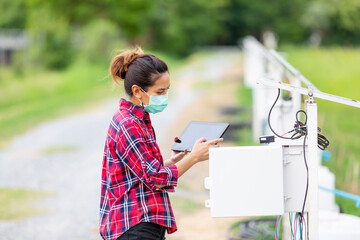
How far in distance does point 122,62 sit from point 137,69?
0.10m

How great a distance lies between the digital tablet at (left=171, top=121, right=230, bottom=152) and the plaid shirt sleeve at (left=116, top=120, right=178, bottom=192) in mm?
265

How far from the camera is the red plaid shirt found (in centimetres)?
308

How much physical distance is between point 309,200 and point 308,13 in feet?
182

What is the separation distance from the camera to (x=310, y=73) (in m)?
16.9

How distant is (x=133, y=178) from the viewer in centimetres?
314

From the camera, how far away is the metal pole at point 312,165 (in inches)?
120

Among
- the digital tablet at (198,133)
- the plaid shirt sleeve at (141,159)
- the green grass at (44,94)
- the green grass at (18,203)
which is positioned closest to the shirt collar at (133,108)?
the plaid shirt sleeve at (141,159)

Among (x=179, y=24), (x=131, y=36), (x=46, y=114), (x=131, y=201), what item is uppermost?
(x=179, y=24)

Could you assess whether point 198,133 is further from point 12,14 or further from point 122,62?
point 12,14

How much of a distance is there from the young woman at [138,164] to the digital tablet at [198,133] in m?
0.12

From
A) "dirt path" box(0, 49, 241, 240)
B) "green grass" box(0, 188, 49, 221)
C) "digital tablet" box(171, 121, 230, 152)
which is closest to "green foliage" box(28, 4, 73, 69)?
"dirt path" box(0, 49, 241, 240)

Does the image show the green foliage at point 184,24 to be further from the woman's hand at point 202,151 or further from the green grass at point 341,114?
the woman's hand at point 202,151

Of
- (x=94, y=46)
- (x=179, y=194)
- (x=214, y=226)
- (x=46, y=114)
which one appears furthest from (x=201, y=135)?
(x=94, y=46)

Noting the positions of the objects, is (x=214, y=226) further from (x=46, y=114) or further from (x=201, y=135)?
(x=46, y=114)
